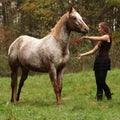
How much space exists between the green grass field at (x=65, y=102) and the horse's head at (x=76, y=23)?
1717 millimetres

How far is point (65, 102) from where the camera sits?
9695 millimetres

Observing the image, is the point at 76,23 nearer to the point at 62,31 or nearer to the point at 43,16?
the point at 62,31

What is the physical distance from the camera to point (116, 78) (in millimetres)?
14266

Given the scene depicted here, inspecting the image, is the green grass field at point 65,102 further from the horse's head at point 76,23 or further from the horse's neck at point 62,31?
the horse's head at point 76,23

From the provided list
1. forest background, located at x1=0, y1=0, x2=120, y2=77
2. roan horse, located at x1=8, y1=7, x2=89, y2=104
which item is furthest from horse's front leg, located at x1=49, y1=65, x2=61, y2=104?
forest background, located at x1=0, y1=0, x2=120, y2=77

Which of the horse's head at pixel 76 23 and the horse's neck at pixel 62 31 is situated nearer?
the horse's head at pixel 76 23

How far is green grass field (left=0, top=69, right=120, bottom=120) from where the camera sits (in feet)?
22.7

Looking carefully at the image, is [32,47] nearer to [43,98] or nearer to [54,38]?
[54,38]

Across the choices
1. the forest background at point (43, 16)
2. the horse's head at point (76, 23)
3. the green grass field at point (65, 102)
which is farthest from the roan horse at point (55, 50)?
the forest background at point (43, 16)

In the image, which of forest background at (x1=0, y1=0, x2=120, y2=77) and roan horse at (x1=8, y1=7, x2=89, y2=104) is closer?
roan horse at (x1=8, y1=7, x2=89, y2=104)

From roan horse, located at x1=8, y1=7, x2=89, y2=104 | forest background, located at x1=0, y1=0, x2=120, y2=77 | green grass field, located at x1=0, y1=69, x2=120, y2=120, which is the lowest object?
forest background, located at x1=0, y1=0, x2=120, y2=77

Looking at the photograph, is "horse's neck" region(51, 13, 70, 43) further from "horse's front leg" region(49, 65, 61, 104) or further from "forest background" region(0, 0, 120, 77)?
"forest background" region(0, 0, 120, 77)

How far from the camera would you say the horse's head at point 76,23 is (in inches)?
352

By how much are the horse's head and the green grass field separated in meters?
1.72
